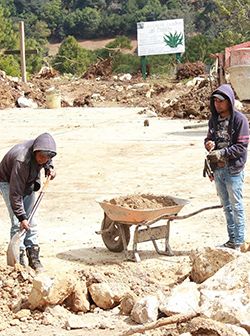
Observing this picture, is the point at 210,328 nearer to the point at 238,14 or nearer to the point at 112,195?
the point at 112,195

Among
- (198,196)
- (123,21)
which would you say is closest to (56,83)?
(198,196)

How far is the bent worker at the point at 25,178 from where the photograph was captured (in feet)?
25.9

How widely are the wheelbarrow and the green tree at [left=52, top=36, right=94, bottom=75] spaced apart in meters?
37.4

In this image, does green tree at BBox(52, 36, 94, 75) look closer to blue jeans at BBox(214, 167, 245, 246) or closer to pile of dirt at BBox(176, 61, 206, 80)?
pile of dirt at BBox(176, 61, 206, 80)

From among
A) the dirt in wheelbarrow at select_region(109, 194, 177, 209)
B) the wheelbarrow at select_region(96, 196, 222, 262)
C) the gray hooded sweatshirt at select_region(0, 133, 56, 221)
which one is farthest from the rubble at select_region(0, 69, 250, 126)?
the gray hooded sweatshirt at select_region(0, 133, 56, 221)

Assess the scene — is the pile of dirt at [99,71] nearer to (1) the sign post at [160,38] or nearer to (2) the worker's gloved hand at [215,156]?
(1) the sign post at [160,38]

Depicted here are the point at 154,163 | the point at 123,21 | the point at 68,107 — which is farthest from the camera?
the point at 123,21

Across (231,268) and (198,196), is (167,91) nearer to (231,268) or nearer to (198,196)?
(198,196)

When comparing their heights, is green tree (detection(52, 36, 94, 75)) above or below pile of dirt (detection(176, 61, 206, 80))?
below

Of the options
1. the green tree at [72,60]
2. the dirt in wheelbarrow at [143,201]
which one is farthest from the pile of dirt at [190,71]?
the dirt in wheelbarrow at [143,201]

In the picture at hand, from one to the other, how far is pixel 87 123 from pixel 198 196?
12132 millimetres

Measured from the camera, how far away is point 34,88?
33.1 meters

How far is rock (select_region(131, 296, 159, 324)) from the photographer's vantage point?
21.7ft

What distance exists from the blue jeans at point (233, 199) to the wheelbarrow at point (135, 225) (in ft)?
1.32
